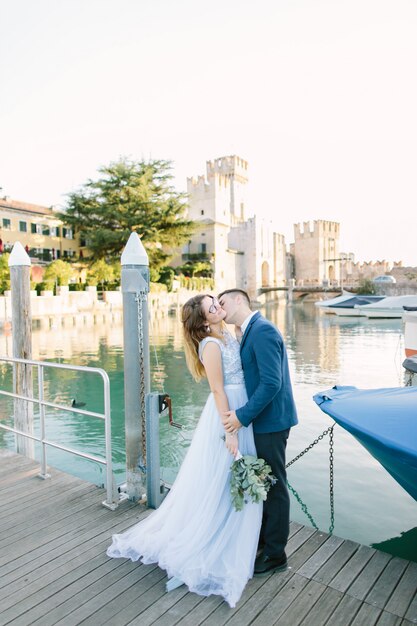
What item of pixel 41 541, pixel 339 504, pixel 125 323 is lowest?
pixel 339 504

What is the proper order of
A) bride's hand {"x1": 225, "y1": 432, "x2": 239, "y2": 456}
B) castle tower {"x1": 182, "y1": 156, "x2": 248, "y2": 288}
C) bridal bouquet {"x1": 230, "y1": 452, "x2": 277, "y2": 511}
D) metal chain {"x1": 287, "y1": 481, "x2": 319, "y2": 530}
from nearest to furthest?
bridal bouquet {"x1": 230, "y1": 452, "x2": 277, "y2": 511}
bride's hand {"x1": 225, "y1": 432, "x2": 239, "y2": 456}
metal chain {"x1": 287, "y1": 481, "x2": 319, "y2": 530}
castle tower {"x1": 182, "y1": 156, "x2": 248, "y2": 288}

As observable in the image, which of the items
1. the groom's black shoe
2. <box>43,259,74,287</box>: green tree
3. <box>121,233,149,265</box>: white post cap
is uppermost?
<box>43,259,74,287</box>: green tree

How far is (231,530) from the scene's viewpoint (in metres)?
2.72

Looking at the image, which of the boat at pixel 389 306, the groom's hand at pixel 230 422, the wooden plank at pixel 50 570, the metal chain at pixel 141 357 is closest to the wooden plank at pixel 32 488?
the wooden plank at pixel 50 570

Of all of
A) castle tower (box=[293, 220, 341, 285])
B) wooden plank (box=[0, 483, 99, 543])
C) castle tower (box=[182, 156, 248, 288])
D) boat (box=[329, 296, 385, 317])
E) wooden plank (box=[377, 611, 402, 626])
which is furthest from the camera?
castle tower (box=[293, 220, 341, 285])

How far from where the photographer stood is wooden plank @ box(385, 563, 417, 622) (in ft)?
8.07

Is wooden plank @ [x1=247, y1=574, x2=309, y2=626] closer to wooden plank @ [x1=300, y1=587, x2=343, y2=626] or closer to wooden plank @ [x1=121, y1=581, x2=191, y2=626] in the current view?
wooden plank @ [x1=300, y1=587, x2=343, y2=626]

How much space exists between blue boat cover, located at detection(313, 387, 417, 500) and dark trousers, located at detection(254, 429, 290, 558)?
674mm

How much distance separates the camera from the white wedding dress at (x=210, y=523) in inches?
103

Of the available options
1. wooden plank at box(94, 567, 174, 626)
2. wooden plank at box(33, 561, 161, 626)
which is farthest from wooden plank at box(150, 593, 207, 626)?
wooden plank at box(33, 561, 161, 626)

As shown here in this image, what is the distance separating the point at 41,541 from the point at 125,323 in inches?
65.8

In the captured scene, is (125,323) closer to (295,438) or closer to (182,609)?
(182,609)

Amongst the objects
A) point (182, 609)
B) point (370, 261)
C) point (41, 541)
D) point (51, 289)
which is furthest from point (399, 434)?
point (370, 261)

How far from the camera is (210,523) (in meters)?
2.72
